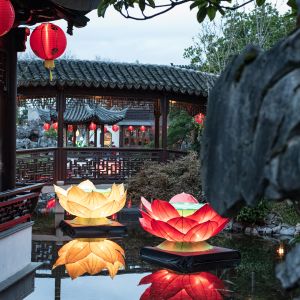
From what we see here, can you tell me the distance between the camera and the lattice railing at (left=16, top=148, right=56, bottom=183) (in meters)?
13.6

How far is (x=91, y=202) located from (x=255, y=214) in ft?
8.56

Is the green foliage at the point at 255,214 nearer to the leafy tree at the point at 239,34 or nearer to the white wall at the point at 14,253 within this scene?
the white wall at the point at 14,253

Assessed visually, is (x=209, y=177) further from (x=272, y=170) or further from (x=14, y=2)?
(x=14, y=2)

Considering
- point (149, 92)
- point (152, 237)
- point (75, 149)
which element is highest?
point (149, 92)

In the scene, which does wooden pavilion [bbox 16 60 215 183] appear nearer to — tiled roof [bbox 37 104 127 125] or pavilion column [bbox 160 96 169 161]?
pavilion column [bbox 160 96 169 161]

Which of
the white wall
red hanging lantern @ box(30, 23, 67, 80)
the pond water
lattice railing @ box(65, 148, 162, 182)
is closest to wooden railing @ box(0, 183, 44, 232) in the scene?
the white wall

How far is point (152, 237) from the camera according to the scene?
8.84 meters

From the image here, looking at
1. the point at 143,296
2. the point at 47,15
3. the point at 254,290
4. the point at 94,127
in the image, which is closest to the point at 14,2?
the point at 47,15

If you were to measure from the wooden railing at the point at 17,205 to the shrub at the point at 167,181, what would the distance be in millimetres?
6101

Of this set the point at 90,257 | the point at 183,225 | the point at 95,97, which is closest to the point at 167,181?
the point at 95,97

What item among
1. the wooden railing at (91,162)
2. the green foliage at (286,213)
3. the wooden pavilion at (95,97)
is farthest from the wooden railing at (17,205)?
the wooden railing at (91,162)

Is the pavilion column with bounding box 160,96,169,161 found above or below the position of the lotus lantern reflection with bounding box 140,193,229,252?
above

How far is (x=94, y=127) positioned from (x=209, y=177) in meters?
30.7

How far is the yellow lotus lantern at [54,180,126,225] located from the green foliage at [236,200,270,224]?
194 cm
